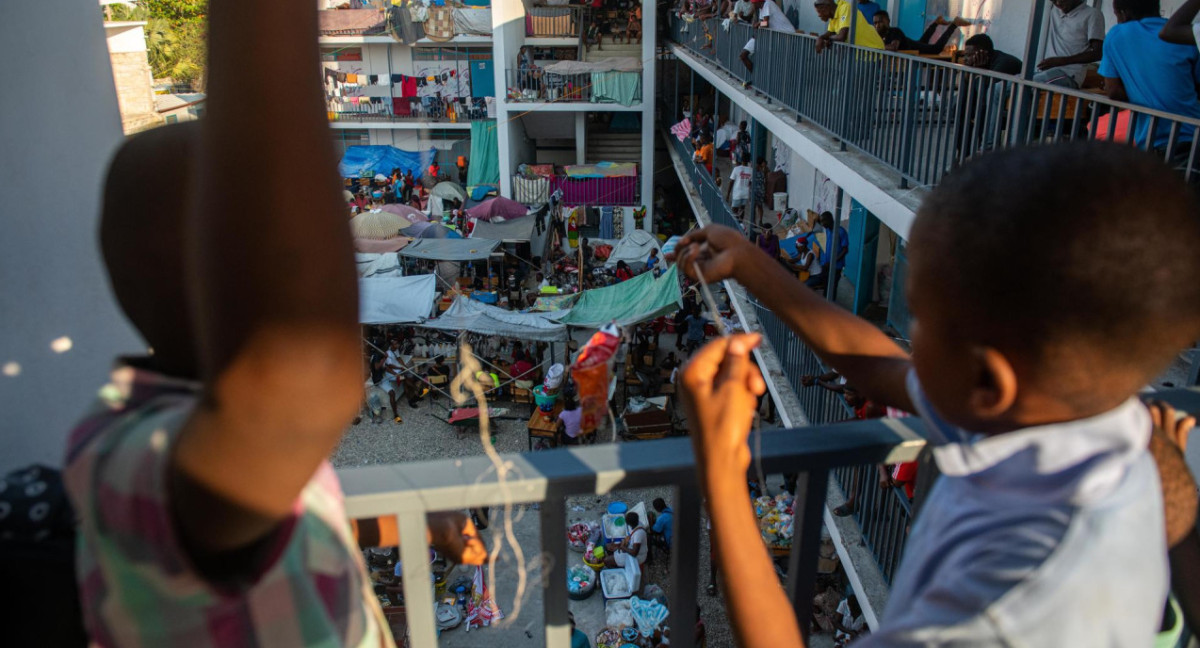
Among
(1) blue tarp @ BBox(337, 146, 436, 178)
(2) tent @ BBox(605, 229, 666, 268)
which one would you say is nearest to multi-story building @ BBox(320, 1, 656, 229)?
(1) blue tarp @ BBox(337, 146, 436, 178)

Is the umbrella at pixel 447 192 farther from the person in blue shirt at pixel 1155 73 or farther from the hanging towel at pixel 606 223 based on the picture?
the person in blue shirt at pixel 1155 73

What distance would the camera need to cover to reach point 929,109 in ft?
21.7

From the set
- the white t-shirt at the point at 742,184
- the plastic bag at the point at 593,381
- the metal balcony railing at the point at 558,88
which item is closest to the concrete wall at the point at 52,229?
the plastic bag at the point at 593,381

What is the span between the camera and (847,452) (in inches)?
50.8

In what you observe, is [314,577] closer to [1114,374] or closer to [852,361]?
[1114,374]

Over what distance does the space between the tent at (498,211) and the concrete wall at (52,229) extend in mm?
18425

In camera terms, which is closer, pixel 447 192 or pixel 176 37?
pixel 176 37

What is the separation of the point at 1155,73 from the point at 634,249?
47.8 feet

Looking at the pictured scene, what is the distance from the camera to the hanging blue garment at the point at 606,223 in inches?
941

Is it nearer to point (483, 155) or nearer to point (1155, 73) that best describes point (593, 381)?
point (1155, 73)

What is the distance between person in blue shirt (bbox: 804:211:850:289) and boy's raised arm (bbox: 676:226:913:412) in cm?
856

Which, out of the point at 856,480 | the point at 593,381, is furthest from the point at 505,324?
the point at 593,381

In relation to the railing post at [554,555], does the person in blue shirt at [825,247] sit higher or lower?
lower

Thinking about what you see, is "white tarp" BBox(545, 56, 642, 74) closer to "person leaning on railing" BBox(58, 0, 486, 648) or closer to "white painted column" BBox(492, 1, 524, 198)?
"white painted column" BBox(492, 1, 524, 198)
